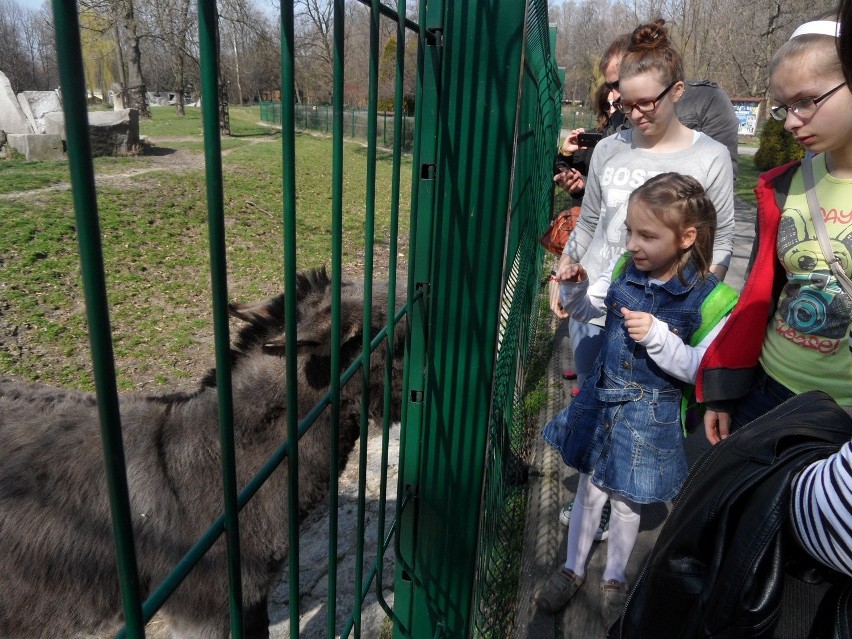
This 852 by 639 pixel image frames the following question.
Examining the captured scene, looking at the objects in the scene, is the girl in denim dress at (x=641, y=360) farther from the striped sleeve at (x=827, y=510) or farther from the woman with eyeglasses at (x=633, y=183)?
the striped sleeve at (x=827, y=510)

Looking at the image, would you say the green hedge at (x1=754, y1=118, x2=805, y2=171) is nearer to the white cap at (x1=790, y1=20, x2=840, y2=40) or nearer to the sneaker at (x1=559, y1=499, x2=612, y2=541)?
the sneaker at (x1=559, y1=499, x2=612, y2=541)

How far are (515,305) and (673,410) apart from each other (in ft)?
4.22

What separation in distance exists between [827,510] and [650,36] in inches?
88.6

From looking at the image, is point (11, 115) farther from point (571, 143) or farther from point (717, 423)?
point (717, 423)

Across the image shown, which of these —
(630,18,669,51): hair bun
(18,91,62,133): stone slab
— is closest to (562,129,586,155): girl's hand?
(630,18,669,51): hair bun

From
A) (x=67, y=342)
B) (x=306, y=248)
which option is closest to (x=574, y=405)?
(x=67, y=342)

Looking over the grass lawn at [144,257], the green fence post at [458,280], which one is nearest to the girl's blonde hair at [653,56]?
the green fence post at [458,280]

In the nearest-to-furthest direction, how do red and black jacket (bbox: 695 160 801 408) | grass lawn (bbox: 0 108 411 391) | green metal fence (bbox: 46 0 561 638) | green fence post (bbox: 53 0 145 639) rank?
green fence post (bbox: 53 0 145 639) < green metal fence (bbox: 46 0 561 638) < red and black jacket (bbox: 695 160 801 408) < grass lawn (bbox: 0 108 411 391)

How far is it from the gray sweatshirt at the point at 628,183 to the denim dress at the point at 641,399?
1.25 feet

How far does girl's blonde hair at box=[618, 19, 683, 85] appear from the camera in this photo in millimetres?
2426

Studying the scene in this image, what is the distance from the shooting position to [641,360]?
227 centimetres

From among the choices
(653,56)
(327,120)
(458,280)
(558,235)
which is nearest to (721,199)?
(653,56)

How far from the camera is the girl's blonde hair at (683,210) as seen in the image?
7.01 feet

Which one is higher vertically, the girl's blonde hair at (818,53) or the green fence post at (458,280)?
the girl's blonde hair at (818,53)
